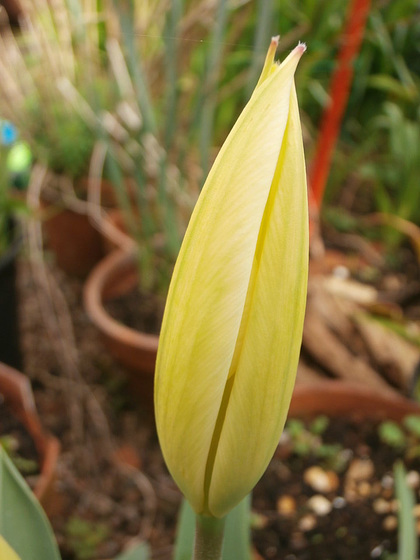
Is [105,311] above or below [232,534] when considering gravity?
below

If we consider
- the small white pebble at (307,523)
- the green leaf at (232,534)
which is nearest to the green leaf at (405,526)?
the green leaf at (232,534)

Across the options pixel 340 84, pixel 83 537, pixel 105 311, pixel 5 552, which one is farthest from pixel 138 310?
pixel 5 552

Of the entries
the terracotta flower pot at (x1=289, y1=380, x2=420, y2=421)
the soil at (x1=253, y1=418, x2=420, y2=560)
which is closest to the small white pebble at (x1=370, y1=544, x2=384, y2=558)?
the soil at (x1=253, y1=418, x2=420, y2=560)

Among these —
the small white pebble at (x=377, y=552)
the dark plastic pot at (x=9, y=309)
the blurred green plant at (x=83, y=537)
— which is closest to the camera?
the small white pebble at (x=377, y=552)

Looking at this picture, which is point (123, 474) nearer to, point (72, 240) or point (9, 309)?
point (9, 309)

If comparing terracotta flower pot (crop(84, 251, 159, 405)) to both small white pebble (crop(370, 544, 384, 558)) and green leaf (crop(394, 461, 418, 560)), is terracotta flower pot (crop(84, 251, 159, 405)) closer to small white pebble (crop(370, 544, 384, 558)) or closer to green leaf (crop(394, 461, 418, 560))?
small white pebble (crop(370, 544, 384, 558))

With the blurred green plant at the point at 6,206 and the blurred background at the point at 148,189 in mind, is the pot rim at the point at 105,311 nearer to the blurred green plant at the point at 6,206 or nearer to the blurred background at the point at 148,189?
the blurred background at the point at 148,189

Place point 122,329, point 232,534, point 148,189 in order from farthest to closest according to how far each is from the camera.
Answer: point 148,189 → point 122,329 → point 232,534

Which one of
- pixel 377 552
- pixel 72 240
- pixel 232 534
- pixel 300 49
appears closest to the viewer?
pixel 300 49
